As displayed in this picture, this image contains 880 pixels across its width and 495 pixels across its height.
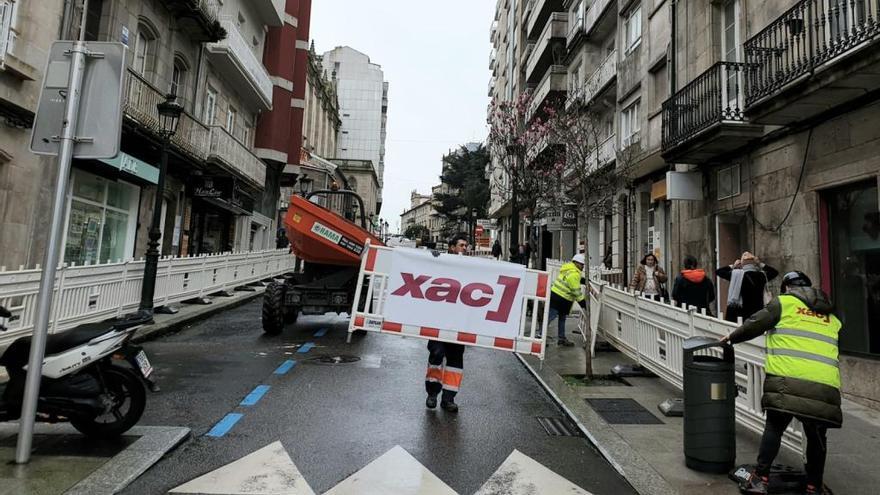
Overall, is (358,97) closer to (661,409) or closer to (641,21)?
(641,21)

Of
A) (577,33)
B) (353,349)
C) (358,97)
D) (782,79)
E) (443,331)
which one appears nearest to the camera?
(443,331)

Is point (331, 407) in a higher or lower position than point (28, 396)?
lower

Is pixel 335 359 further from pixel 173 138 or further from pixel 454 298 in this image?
pixel 173 138

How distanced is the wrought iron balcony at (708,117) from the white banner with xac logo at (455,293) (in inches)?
267

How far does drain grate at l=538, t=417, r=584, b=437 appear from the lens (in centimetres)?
524

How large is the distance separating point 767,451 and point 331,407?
4.10m

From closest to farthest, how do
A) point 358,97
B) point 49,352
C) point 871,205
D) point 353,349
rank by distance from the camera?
point 49,352 → point 871,205 → point 353,349 → point 358,97

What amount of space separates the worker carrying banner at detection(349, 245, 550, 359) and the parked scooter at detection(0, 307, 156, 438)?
89.3 inches

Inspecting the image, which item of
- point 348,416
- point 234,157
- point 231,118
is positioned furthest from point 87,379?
point 231,118

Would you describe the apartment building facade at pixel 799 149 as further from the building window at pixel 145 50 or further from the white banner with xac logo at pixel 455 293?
the building window at pixel 145 50

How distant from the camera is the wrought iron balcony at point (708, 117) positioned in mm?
10078

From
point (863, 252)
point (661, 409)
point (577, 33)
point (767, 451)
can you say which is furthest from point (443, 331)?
point (577, 33)

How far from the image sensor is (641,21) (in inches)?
683

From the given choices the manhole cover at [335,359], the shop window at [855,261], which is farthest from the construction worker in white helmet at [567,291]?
the manhole cover at [335,359]
